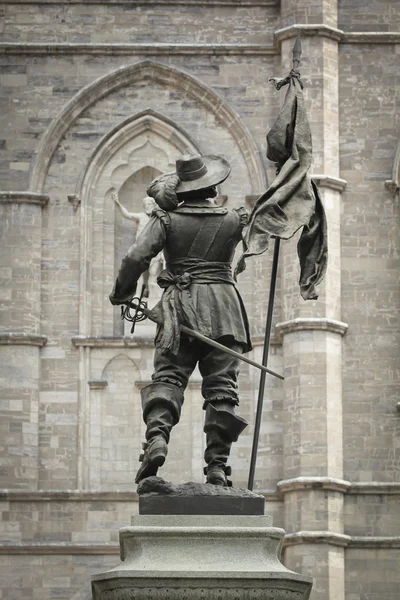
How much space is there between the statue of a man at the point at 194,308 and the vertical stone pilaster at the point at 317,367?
1236 centimetres

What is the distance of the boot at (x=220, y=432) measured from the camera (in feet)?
35.3

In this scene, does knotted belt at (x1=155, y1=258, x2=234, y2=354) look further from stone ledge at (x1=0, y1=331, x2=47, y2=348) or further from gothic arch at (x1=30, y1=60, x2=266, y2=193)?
gothic arch at (x1=30, y1=60, x2=266, y2=193)

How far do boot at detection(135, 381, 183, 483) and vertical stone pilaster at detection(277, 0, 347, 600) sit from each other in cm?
1250

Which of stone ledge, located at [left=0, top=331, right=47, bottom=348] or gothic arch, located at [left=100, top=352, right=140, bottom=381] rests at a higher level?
stone ledge, located at [left=0, top=331, right=47, bottom=348]

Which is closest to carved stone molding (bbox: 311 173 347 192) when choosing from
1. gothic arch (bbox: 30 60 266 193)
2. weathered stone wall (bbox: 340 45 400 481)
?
weathered stone wall (bbox: 340 45 400 481)

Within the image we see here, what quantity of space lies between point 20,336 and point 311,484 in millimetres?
4234

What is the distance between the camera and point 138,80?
2558 cm

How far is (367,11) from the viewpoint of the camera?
1000 inches

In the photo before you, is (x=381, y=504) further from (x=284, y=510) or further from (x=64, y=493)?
(x=64, y=493)

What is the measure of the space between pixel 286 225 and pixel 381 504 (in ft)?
43.4

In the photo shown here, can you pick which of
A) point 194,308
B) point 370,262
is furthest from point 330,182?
point 194,308

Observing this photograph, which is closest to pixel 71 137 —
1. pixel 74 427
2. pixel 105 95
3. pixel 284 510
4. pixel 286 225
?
pixel 105 95

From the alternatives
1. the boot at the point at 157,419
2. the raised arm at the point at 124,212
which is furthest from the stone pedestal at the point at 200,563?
the raised arm at the point at 124,212

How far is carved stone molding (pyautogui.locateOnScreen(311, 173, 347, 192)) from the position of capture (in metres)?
24.4
